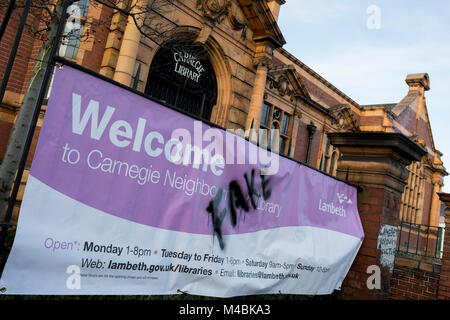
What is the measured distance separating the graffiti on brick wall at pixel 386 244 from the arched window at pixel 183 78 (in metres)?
5.98

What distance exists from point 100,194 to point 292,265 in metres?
2.33

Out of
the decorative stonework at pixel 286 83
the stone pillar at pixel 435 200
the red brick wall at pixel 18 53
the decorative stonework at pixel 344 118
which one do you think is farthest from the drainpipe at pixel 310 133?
the stone pillar at pixel 435 200

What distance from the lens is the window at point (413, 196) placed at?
24.9 m

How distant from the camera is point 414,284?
602 centimetres

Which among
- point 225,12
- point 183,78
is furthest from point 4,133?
point 225,12

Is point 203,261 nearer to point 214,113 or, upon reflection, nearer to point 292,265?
point 292,265

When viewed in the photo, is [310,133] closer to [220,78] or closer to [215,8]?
[220,78]

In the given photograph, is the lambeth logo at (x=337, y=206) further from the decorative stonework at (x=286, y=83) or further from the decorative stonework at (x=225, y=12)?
the decorative stonework at (x=286, y=83)

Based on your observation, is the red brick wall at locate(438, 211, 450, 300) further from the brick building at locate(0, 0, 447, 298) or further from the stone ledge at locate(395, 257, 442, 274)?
the brick building at locate(0, 0, 447, 298)

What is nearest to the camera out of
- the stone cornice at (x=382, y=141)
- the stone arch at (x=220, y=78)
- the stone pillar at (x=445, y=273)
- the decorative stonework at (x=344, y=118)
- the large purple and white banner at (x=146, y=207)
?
the large purple and white banner at (x=146, y=207)

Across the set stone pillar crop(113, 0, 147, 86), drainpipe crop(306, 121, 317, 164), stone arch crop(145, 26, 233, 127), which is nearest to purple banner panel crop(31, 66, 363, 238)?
stone pillar crop(113, 0, 147, 86)

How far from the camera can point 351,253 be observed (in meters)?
4.81

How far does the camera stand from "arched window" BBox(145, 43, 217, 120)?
1002 cm

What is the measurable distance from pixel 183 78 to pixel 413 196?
22.4m
